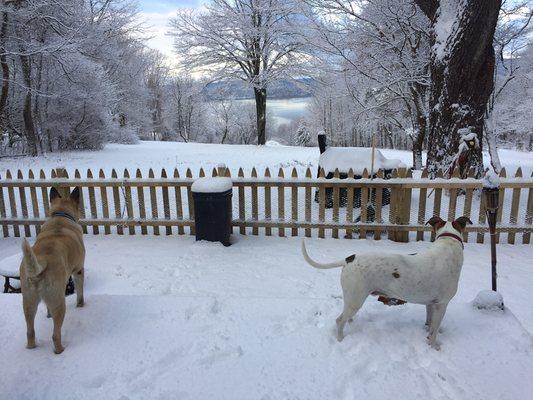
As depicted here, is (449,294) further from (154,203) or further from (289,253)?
(154,203)

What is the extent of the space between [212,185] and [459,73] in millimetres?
5403

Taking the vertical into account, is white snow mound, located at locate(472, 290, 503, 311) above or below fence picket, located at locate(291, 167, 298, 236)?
below

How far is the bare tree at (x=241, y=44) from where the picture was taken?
21766 millimetres

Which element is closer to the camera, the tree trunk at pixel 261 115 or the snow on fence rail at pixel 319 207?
the snow on fence rail at pixel 319 207

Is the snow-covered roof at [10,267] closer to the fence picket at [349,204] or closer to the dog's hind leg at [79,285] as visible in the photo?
the dog's hind leg at [79,285]

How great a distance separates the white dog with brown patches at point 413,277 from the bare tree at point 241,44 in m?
20.3

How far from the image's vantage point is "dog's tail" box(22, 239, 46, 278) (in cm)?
265

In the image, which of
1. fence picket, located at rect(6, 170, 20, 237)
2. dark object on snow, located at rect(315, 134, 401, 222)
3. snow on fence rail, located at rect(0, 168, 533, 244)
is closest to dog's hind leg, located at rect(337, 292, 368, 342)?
snow on fence rail, located at rect(0, 168, 533, 244)

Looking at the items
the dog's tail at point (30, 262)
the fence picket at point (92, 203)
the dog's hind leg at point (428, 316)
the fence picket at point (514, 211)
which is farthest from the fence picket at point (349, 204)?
the dog's tail at point (30, 262)

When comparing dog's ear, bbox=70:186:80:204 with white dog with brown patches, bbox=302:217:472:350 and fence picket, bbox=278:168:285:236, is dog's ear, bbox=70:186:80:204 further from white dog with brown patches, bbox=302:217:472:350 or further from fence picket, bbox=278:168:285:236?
fence picket, bbox=278:168:285:236

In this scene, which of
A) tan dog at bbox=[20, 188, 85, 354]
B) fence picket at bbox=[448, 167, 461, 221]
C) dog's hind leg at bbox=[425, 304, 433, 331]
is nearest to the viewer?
tan dog at bbox=[20, 188, 85, 354]

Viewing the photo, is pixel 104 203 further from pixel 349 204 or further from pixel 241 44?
pixel 241 44

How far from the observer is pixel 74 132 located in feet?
61.3

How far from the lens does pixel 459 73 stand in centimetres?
767
